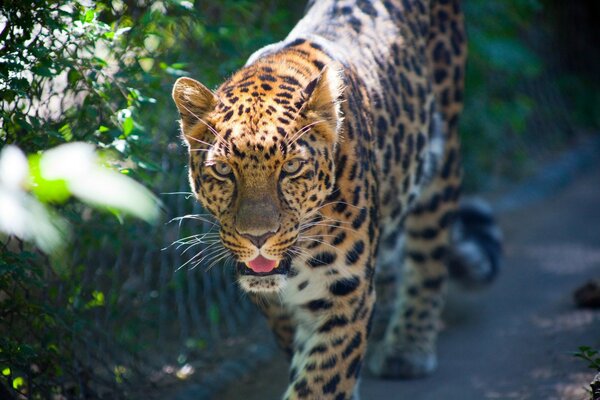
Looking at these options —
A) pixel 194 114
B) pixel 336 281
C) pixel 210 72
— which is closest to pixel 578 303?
pixel 336 281

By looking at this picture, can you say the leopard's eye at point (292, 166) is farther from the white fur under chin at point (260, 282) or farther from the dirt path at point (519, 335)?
the dirt path at point (519, 335)

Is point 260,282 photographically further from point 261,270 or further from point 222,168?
point 222,168

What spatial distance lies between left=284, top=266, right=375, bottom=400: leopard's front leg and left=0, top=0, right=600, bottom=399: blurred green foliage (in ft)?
3.91

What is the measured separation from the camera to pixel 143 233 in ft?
19.2

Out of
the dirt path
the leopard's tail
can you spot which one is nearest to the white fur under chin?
the dirt path

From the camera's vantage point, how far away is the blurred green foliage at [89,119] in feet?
13.0

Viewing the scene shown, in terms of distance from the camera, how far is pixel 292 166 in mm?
3947

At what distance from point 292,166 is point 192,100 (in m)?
0.63

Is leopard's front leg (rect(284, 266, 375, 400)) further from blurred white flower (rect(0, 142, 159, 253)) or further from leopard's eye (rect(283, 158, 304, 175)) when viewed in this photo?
blurred white flower (rect(0, 142, 159, 253))

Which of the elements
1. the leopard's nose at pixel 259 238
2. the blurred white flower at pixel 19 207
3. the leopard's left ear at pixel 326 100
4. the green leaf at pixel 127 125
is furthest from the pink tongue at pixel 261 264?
the blurred white flower at pixel 19 207

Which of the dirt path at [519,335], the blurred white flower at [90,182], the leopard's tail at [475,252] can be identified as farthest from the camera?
the leopard's tail at [475,252]

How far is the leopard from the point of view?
13.0 feet

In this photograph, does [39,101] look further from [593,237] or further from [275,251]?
[593,237]

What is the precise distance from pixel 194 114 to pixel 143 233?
2.01 meters
